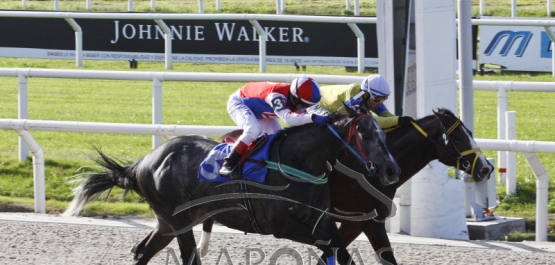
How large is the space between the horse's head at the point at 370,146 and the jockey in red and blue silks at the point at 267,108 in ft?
0.63

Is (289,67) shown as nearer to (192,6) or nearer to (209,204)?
(192,6)

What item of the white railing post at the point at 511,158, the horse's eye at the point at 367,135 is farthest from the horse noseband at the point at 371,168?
the white railing post at the point at 511,158

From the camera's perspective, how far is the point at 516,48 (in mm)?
11250

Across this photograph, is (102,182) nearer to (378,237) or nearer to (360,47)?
(378,237)

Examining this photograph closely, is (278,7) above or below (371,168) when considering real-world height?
above

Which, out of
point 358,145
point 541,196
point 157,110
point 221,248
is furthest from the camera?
point 157,110

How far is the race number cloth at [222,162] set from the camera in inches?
191

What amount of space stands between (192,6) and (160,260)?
37.8 ft

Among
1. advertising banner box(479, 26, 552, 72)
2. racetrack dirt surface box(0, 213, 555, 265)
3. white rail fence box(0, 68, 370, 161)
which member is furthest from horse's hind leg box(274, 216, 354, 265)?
advertising banner box(479, 26, 552, 72)

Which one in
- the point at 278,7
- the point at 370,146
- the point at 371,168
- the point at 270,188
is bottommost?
the point at 270,188

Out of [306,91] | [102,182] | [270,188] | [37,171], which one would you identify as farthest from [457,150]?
Result: [37,171]

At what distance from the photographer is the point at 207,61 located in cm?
1254

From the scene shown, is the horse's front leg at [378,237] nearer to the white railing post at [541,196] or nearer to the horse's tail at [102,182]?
the horse's tail at [102,182]

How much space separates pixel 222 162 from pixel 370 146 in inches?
33.4
